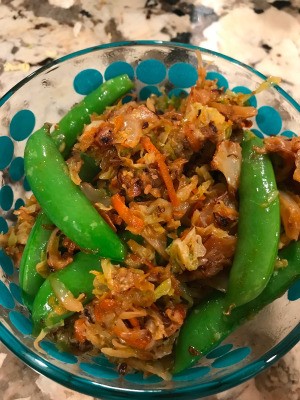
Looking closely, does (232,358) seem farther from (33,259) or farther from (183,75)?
(183,75)

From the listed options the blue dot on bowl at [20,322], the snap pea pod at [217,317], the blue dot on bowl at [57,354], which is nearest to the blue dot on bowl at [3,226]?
the blue dot on bowl at [20,322]

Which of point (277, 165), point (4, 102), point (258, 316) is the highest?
point (4, 102)

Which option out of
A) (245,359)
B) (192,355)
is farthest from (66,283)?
(245,359)

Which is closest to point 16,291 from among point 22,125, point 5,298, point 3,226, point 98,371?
point 5,298

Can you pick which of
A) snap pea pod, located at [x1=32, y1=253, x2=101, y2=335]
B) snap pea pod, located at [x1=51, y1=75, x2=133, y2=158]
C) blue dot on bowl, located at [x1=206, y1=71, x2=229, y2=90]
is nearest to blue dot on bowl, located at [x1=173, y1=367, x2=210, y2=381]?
snap pea pod, located at [x1=32, y1=253, x2=101, y2=335]

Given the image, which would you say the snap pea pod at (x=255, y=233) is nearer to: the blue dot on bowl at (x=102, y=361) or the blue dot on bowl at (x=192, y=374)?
the blue dot on bowl at (x=192, y=374)

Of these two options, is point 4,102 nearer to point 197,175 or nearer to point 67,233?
point 67,233
